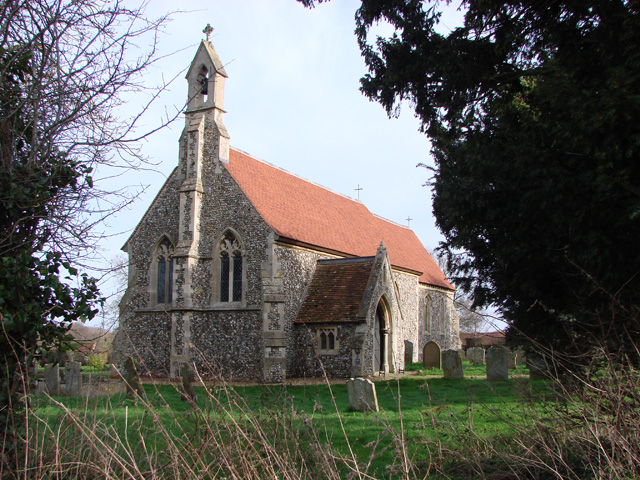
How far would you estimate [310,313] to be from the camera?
17953mm

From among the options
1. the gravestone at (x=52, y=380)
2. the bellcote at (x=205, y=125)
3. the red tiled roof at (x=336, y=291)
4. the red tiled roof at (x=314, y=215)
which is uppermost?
the bellcote at (x=205, y=125)

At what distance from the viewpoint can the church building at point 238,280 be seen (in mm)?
17203

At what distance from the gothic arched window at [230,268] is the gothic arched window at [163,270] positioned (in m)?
2.01

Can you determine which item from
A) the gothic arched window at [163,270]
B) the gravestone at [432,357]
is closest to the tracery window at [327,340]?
the gravestone at [432,357]

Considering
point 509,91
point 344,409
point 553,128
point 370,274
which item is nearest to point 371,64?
point 509,91

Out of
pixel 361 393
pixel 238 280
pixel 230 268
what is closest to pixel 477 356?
pixel 238 280

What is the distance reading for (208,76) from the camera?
19297 mm

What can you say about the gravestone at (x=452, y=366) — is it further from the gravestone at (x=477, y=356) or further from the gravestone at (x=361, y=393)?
the gravestone at (x=477, y=356)

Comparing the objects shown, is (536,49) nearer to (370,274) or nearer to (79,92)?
(79,92)

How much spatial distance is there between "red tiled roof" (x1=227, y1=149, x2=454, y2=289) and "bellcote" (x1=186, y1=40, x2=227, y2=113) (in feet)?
6.12

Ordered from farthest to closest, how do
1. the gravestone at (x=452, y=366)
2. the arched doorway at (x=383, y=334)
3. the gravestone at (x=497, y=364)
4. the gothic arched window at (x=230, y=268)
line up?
the arched doorway at (x=383, y=334)
the gothic arched window at (x=230, y=268)
the gravestone at (x=452, y=366)
the gravestone at (x=497, y=364)

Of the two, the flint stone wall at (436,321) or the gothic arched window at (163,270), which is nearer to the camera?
the gothic arched window at (163,270)

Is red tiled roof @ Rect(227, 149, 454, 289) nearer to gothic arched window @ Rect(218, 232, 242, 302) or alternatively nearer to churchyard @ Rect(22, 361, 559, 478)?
gothic arched window @ Rect(218, 232, 242, 302)

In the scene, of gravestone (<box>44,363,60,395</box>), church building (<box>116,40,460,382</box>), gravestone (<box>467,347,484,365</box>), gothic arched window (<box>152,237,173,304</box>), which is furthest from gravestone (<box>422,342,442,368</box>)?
gravestone (<box>44,363,60,395</box>)
